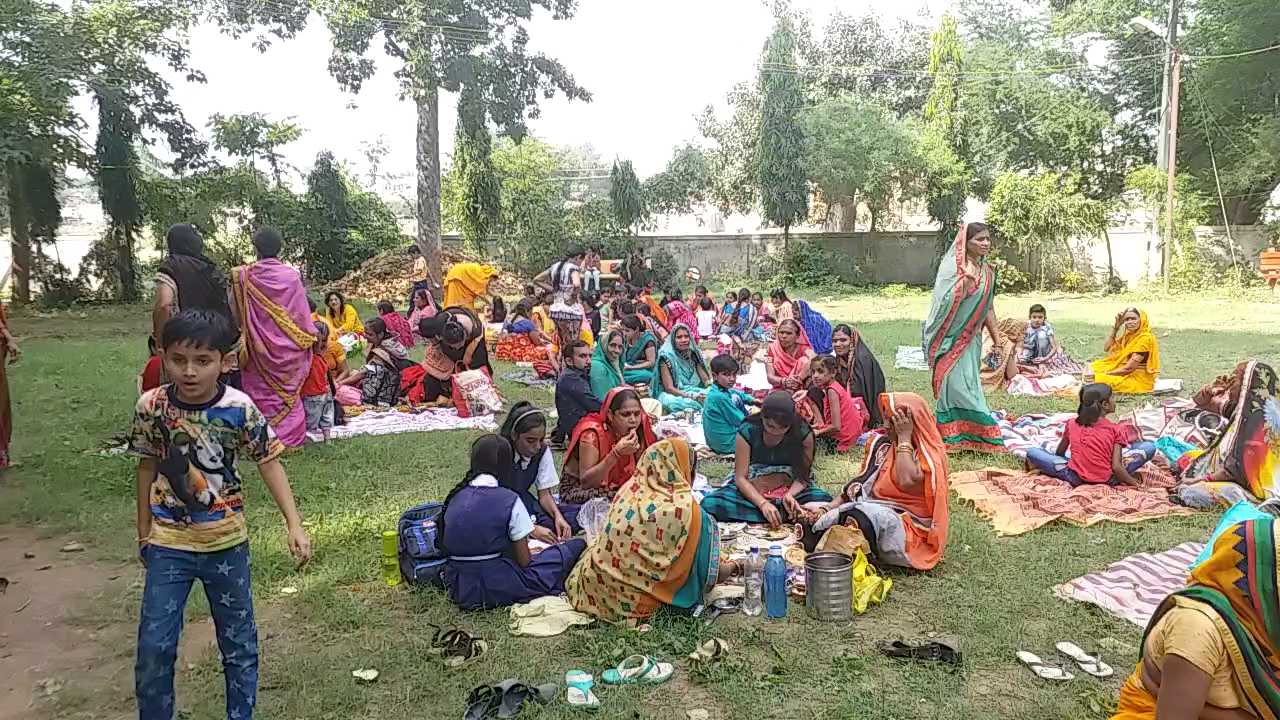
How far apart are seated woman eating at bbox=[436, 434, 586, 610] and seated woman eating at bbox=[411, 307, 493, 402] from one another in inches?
184

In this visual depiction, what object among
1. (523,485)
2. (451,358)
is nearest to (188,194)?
(451,358)

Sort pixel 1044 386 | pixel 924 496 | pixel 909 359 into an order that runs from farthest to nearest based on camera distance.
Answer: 1. pixel 909 359
2. pixel 1044 386
3. pixel 924 496

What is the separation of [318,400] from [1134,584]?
6.30 m

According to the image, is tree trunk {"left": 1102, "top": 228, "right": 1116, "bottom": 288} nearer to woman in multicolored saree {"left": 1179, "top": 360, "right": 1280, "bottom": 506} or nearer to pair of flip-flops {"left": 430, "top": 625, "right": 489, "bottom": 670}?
woman in multicolored saree {"left": 1179, "top": 360, "right": 1280, "bottom": 506}

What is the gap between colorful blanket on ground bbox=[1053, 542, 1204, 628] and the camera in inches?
160

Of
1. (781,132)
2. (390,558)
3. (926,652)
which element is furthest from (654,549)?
(781,132)

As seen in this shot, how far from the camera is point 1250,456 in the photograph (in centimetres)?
538

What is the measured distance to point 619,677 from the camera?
138 inches

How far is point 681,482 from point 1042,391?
6.83 meters

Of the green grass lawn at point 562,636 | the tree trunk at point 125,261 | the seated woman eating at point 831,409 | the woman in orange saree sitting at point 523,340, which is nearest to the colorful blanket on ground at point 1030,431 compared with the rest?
the green grass lawn at point 562,636

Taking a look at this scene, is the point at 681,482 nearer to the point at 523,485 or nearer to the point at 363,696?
the point at 523,485

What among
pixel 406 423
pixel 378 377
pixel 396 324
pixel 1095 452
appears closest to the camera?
pixel 1095 452

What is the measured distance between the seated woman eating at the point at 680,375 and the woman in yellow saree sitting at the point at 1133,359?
4.25m

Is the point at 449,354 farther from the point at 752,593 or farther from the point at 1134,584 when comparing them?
the point at 1134,584
